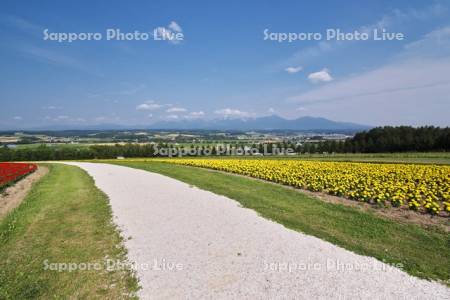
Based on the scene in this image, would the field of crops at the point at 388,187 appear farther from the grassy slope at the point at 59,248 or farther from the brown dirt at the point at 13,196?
the brown dirt at the point at 13,196

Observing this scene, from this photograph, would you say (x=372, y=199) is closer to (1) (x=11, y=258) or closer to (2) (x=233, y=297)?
(2) (x=233, y=297)

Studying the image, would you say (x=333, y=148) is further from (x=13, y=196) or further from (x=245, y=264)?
(x=245, y=264)

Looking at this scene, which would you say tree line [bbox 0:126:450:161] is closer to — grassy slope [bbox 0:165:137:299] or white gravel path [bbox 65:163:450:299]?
grassy slope [bbox 0:165:137:299]

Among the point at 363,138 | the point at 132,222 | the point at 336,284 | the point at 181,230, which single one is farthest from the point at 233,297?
the point at 363,138

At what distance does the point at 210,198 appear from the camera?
11055mm

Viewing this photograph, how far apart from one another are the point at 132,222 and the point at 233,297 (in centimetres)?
498

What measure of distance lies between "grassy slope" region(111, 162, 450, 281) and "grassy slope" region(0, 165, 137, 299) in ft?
16.3

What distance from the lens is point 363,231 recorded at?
286 inches

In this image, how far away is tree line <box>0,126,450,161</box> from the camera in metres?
50.6

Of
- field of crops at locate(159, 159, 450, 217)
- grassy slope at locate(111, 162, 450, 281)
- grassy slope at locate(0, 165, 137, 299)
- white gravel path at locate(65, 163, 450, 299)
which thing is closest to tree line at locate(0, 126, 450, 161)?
field of crops at locate(159, 159, 450, 217)

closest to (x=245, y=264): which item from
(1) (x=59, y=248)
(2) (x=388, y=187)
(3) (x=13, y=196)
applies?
(1) (x=59, y=248)

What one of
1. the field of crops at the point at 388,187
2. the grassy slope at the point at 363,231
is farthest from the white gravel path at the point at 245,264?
the field of crops at the point at 388,187

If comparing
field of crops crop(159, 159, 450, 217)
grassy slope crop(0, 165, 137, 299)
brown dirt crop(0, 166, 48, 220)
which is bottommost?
brown dirt crop(0, 166, 48, 220)

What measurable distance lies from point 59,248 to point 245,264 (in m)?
4.79
